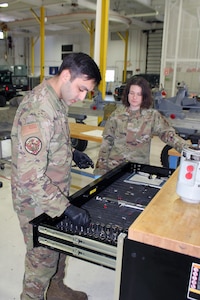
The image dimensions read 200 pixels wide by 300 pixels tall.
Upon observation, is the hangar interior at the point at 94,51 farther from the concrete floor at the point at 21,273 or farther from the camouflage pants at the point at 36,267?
the camouflage pants at the point at 36,267

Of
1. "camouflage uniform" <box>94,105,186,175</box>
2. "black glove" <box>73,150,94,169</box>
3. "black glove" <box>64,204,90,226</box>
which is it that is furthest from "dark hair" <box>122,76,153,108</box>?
"black glove" <box>64,204,90,226</box>

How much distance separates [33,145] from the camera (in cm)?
117

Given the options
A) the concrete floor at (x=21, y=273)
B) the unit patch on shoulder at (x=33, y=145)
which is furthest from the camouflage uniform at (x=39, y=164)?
the concrete floor at (x=21, y=273)

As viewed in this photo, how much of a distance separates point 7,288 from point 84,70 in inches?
62.8

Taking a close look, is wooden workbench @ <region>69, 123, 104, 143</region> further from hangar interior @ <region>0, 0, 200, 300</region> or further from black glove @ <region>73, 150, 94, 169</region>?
black glove @ <region>73, 150, 94, 169</region>

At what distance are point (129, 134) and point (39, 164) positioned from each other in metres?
1.23

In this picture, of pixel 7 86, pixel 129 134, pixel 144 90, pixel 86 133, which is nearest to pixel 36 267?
A: pixel 129 134

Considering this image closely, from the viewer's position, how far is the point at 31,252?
1.43m

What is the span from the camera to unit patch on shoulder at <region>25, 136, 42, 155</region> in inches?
45.9

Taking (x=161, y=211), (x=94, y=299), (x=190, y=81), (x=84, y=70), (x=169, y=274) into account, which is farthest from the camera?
(x=190, y=81)

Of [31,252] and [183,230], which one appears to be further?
[31,252]

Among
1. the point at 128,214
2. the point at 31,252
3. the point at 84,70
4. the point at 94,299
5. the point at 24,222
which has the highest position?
the point at 84,70

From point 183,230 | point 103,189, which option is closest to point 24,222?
point 103,189

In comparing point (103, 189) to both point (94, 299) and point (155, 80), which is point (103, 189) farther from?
point (155, 80)
